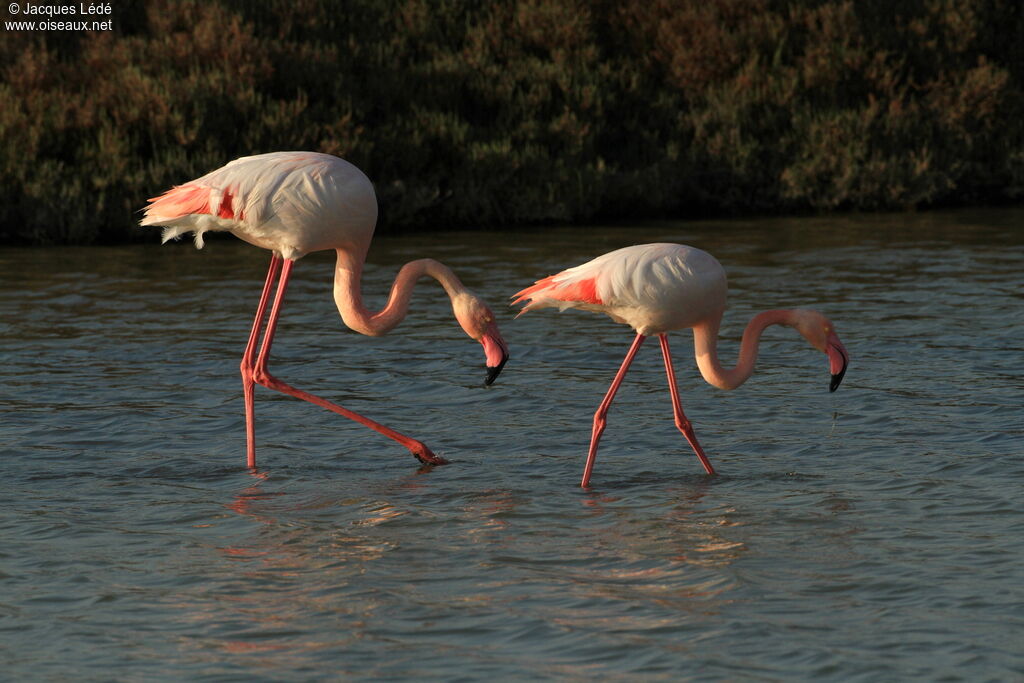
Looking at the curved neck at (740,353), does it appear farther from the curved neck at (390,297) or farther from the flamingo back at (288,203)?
the flamingo back at (288,203)

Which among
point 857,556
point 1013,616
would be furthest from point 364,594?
point 1013,616

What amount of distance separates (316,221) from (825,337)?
7.99ft

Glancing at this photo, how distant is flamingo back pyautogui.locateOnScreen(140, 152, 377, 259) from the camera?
A: 6797 mm

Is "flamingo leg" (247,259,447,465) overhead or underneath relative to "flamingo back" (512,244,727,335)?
underneath

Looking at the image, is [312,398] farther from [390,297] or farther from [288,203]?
[288,203]

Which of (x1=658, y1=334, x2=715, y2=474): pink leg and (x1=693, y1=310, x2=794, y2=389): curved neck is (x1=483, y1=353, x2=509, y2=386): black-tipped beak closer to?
(x1=658, y1=334, x2=715, y2=474): pink leg

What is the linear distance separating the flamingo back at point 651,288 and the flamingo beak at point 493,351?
323mm

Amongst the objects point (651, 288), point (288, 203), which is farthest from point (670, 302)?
point (288, 203)

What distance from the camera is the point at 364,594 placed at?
16.2ft

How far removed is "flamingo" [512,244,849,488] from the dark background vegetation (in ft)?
29.7

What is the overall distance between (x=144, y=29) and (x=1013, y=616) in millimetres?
15068

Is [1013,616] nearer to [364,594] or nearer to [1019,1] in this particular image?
[364,594]
